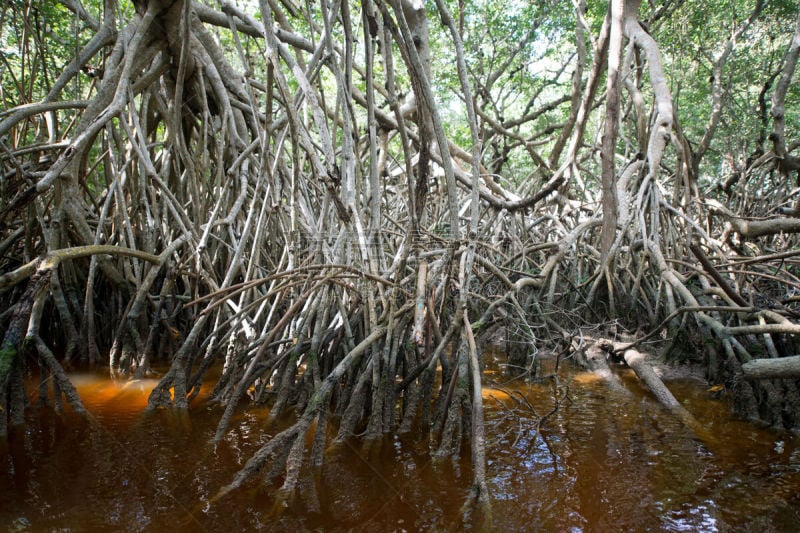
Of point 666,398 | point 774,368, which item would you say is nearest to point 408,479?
point 774,368

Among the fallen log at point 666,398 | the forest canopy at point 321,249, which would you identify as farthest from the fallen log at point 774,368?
the fallen log at point 666,398

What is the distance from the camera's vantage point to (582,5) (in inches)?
244

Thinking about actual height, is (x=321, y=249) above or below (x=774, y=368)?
above

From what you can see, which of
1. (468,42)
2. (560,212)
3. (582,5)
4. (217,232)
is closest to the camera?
(217,232)

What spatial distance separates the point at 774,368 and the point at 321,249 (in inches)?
82.7

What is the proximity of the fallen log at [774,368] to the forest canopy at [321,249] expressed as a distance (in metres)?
0.01

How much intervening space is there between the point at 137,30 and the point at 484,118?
4139mm

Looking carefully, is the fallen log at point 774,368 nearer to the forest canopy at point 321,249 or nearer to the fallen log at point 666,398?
the forest canopy at point 321,249

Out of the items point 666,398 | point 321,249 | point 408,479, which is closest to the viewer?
point 408,479

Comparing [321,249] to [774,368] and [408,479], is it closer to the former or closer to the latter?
[408,479]

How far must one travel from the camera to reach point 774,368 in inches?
62.4

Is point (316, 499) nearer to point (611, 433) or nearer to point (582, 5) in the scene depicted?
point (611, 433)

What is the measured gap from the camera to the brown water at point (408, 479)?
5.75 feet

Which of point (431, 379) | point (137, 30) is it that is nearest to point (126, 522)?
point (431, 379)
